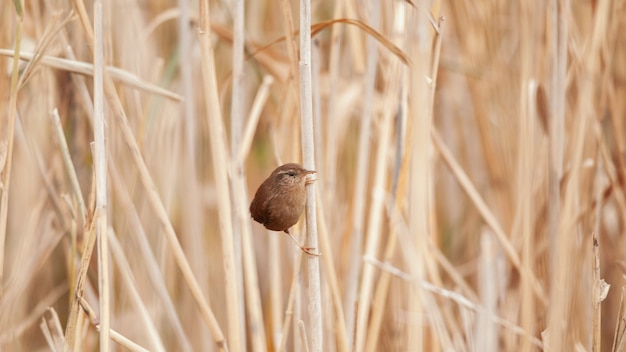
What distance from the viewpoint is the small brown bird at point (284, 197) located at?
133cm

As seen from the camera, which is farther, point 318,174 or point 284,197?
point 318,174

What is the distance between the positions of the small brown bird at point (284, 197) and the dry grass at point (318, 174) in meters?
0.03

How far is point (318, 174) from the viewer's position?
1629mm

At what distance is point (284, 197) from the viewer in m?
1.35

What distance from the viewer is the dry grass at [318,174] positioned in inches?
54.3

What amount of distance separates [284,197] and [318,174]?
0.95 ft

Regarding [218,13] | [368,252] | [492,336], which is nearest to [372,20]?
[368,252]

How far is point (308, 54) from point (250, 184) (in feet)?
4.22

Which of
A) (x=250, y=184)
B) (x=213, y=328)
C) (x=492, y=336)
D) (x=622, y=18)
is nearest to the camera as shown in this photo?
(x=213, y=328)

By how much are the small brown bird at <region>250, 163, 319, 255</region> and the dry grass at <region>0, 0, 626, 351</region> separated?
0.11 ft

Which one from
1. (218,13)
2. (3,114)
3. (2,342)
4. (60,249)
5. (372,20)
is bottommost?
(2,342)

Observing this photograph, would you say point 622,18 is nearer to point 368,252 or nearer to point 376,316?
point 368,252

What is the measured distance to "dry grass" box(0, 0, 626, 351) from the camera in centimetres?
138

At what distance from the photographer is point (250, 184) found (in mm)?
2490
